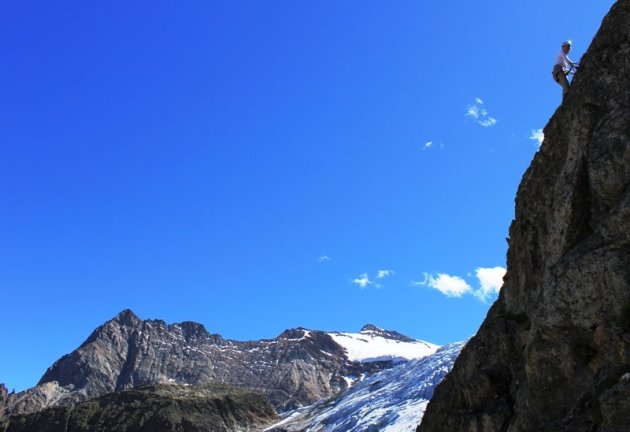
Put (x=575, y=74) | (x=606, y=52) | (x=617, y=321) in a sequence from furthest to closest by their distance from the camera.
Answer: (x=575, y=74), (x=606, y=52), (x=617, y=321)

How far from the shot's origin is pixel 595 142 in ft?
69.2

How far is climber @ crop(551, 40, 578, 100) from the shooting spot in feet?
86.4

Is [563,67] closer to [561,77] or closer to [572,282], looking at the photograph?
[561,77]

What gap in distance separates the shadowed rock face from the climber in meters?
1.50

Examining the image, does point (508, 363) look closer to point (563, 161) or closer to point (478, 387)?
point (478, 387)

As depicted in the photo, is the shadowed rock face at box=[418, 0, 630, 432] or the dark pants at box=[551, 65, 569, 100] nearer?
the shadowed rock face at box=[418, 0, 630, 432]

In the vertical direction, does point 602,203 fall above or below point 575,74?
below

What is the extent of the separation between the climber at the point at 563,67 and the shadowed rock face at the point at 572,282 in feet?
4.93

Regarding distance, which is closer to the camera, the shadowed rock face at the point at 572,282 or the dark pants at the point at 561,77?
the shadowed rock face at the point at 572,282

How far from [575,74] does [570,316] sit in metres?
10.1

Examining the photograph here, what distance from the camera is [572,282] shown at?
781 inches

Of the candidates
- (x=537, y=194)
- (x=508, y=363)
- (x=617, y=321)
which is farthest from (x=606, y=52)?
(x=508, y=363)

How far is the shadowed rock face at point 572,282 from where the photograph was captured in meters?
18.5

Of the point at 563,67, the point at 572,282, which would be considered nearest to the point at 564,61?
the point at 563,67
